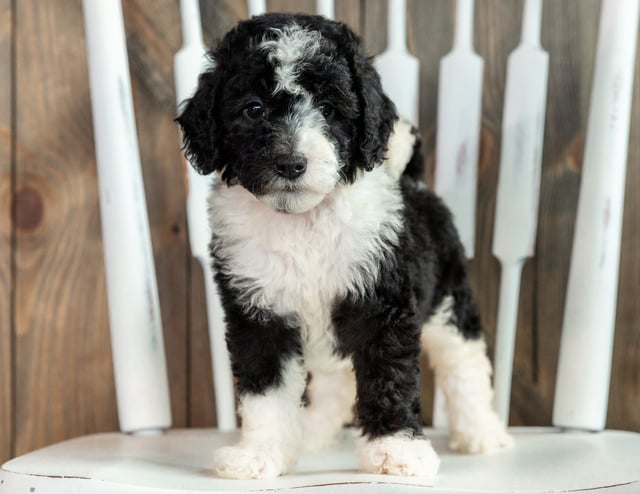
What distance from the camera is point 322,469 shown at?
131 centimetres

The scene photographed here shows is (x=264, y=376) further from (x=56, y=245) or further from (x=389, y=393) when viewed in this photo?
(x=56, y=245)

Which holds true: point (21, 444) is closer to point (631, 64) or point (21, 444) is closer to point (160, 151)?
point (160, 151)

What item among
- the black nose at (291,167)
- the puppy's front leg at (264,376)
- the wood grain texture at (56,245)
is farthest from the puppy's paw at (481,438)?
the wood grain texture at (56,245)

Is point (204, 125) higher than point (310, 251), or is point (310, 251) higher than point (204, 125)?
point (204, 125)

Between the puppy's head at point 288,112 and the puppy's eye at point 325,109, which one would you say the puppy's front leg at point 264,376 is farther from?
the puppy's eye at point 325,109

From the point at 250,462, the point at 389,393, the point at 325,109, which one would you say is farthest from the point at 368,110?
the point at 250,462

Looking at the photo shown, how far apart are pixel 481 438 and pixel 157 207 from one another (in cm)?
92

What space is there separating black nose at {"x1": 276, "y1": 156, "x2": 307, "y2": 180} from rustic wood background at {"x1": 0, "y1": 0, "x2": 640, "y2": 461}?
31.3 inches

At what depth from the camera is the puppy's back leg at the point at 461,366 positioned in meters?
1.49

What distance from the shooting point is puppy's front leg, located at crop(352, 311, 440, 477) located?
48.3 inches

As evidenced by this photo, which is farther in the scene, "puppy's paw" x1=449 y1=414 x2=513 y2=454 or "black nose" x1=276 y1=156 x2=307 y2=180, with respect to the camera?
"puppy's paw" x1=449 y1=414 x2=513 y2=454

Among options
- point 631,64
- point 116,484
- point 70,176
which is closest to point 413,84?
point 631,64

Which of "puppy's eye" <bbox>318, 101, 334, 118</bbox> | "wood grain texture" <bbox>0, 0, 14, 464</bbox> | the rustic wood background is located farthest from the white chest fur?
"wood grain texture" <bbox>0, 0, 14, 464</bbox>

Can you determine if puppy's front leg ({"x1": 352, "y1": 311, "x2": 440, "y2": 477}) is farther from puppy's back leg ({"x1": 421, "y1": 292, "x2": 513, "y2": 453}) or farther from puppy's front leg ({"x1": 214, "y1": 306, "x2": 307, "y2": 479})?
puppy's back leg ({"x1": 421, "y1": 292, "x2": 513, "y2": 453})
